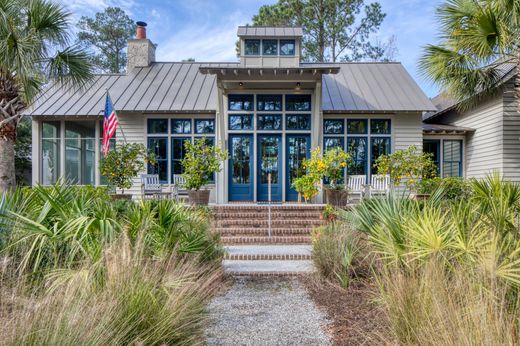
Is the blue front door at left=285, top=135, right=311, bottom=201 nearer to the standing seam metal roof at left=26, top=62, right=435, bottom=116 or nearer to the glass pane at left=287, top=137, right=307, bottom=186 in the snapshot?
the glass pane at left=287, top=137, right=307, bottom=186

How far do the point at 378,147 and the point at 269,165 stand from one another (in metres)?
4.11

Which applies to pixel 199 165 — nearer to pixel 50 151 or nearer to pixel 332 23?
pixel 50 151

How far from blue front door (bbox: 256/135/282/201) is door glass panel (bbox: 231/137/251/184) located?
40 cm

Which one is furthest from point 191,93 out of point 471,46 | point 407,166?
point 471,46

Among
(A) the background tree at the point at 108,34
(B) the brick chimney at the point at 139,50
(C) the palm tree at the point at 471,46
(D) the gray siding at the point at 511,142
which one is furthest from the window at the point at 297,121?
(A) the background tree at the point at 108,34

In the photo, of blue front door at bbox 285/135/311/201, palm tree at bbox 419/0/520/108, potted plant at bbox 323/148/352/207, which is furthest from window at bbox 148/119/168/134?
palm tree at bbox 419/0/520/108

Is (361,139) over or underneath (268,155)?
over

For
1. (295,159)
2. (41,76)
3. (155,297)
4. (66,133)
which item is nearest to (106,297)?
(155,297)

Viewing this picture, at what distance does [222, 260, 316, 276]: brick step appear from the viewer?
5664 millimetres

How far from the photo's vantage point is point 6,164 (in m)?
7.70

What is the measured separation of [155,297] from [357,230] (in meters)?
3.25

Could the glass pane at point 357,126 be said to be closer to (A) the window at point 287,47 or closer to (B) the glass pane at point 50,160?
(A) the window at point 287,47

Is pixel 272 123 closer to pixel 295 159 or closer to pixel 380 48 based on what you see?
pixel 295 159

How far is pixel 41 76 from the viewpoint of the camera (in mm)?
8203
